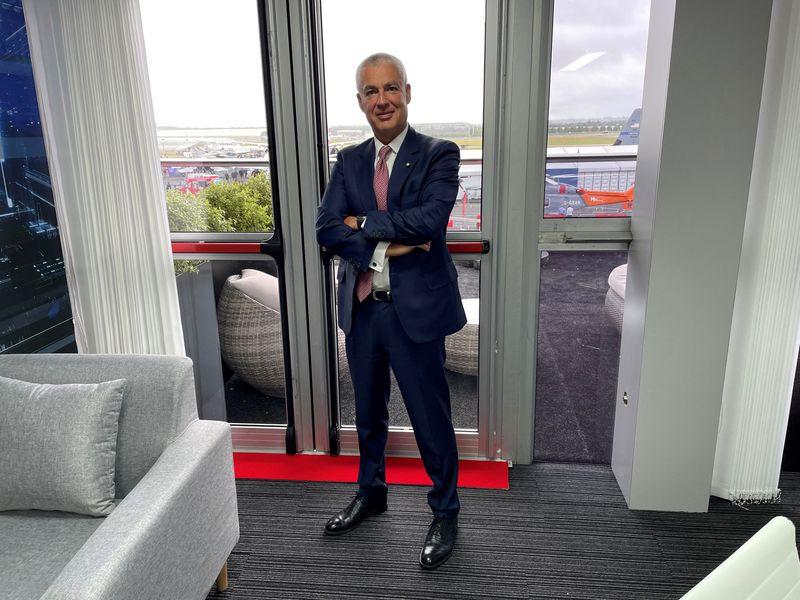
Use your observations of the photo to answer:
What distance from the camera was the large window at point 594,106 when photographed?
238cm

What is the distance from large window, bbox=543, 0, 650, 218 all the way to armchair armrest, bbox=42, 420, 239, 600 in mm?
1645

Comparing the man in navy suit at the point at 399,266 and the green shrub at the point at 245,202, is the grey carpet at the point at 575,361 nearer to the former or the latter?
the man in navy suit at the point at 399,266

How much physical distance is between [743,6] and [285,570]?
2.47 m

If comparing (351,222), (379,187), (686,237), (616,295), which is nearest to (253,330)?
(351,222)

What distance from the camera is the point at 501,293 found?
2.66m

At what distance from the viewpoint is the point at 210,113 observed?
8.70ft

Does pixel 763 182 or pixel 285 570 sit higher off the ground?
pixel 763 182

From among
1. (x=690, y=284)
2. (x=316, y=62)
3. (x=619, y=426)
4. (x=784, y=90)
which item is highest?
(x=316, y=62)

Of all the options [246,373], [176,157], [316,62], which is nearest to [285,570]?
[246,373]

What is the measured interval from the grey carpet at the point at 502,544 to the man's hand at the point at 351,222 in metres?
1.18

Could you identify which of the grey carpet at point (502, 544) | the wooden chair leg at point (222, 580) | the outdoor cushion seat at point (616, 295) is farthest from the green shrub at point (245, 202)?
the outdoor cushion seat at point (616, 295)

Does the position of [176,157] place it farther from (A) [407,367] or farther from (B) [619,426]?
(B) [619,426]

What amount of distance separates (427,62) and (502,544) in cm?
190

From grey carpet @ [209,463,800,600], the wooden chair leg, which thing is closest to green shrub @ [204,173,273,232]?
grey carpet @ [209,463,800,600]
